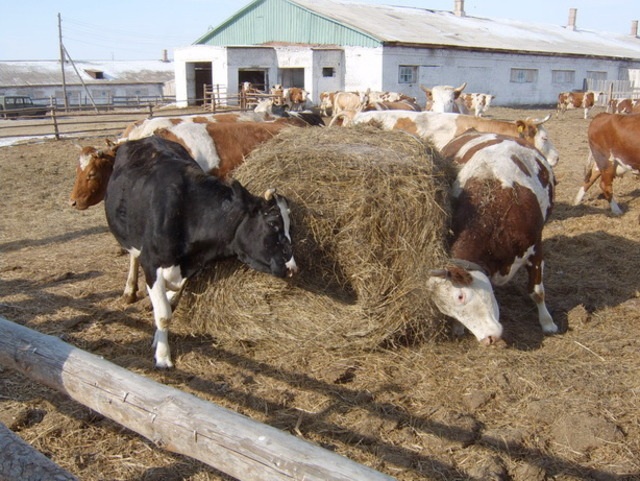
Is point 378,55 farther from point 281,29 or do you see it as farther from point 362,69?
point 281,29

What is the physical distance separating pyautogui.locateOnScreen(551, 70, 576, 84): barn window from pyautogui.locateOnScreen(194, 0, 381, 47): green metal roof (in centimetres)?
1511

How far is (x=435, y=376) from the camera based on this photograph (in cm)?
458

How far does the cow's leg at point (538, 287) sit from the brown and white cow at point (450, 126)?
3463 millimetres

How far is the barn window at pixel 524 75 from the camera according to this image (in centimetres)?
3698

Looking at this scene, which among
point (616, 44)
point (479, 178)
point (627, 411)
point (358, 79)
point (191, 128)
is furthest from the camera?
point (616, 44)

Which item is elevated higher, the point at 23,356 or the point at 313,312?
the point at 23,356

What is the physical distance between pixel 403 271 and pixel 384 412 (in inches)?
54.3

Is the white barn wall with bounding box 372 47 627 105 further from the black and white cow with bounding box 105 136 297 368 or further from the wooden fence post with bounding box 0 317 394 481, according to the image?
the wooden fence post with bounding box 0 317 394 481

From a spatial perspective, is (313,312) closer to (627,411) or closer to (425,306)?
(425,306)

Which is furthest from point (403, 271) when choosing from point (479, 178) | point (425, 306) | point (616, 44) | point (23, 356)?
point (616, 44)

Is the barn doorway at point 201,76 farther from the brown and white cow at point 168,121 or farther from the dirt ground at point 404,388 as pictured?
the dirt ground at point 404,388

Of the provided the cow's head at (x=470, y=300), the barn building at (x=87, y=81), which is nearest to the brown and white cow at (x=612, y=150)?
the cow's head at (x=470, y=300)

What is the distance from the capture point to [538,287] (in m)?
5.62

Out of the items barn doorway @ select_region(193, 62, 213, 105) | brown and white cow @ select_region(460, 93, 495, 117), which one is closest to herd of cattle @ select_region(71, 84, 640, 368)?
brown and white cow @ select_region(460, 93, 495, 117)
